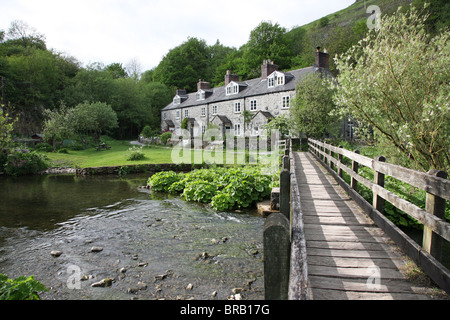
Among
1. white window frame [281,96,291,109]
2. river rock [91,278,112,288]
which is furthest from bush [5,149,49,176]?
white window frame [281,96,291,109]

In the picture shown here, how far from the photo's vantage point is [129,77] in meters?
61.6

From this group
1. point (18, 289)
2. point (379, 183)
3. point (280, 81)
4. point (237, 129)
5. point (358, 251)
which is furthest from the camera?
point (237, 129)

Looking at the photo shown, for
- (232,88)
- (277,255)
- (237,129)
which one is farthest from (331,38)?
(277,255)

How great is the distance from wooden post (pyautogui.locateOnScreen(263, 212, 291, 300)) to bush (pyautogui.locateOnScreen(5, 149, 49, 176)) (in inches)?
1003

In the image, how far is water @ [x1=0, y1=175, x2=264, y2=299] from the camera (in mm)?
5852

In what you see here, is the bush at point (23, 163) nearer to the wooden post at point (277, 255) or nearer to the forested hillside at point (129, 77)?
the forested hillside at point (129, 77)

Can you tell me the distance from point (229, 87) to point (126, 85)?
22400 millimetres

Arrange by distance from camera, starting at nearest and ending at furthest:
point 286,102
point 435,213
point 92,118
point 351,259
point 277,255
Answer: point 277,255 < point 435,213 < point 351,259 < point 286,102 < point 92,118

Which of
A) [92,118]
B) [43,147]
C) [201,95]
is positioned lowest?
[43,147]

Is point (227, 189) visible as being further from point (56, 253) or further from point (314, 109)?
point (314, 109)

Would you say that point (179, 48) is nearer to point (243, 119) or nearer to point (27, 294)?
point (243, 119)

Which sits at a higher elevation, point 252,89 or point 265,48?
point 265,48

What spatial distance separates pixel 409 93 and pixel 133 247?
9817mm

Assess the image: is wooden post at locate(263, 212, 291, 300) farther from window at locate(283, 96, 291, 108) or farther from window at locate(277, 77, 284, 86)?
window at locate(277, 77, 284, 86)
